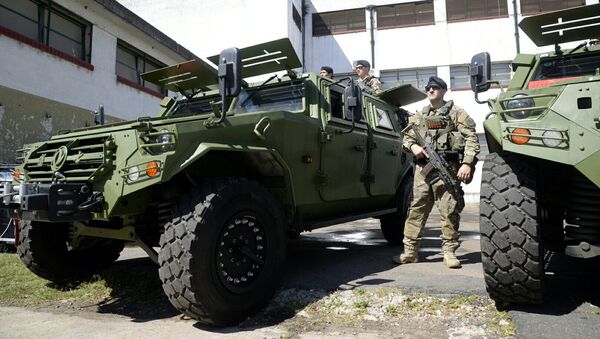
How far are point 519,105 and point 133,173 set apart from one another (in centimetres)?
243

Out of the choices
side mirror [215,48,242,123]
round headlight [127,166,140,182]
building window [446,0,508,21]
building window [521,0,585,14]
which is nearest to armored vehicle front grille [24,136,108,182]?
round headlight [127,166,140,182]

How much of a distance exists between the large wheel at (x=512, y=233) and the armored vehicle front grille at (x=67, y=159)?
2.45 metres

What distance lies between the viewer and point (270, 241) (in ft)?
10.5

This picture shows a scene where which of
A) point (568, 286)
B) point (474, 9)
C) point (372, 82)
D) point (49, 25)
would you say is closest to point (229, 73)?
point (568, 286)

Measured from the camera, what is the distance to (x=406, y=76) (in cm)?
1781

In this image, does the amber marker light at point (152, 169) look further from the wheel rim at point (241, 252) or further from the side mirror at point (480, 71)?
the side mirror at point (480, 71)

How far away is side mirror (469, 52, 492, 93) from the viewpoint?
3.47 m

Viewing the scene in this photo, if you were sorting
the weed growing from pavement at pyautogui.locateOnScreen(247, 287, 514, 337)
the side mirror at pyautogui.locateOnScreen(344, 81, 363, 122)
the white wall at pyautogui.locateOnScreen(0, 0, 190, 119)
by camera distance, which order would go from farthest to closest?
the white wall at pyautogui.locateOnScreen(0, 0, 190, 119) → the side mirror at pyautogui.locateOnScreen(344, 81, 363, 122) → the weed growing from pavement at pyautogui.locateOnScreen(247, 287, 514, 337)

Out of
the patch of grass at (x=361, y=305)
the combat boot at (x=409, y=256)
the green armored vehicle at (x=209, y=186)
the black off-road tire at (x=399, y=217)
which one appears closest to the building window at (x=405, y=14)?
the black off-road tire at (x=399, y=217)

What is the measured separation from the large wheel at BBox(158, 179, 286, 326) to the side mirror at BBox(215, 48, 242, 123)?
0.59 metres

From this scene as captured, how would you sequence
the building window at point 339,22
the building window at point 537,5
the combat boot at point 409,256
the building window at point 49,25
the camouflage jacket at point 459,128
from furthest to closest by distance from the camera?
the building window at point 339,22 < the building window at point 537,5 < the building window at point 49,25 < the combat boot at point 409,256 < the camouflage jacket at point 459,128

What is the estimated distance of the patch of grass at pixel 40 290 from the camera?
3.65 meters

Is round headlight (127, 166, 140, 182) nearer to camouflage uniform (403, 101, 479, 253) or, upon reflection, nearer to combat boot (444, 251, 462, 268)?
camouflage uniform (403, 101, 479, 253)

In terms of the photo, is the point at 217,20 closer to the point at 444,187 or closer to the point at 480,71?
the point at 444,187
